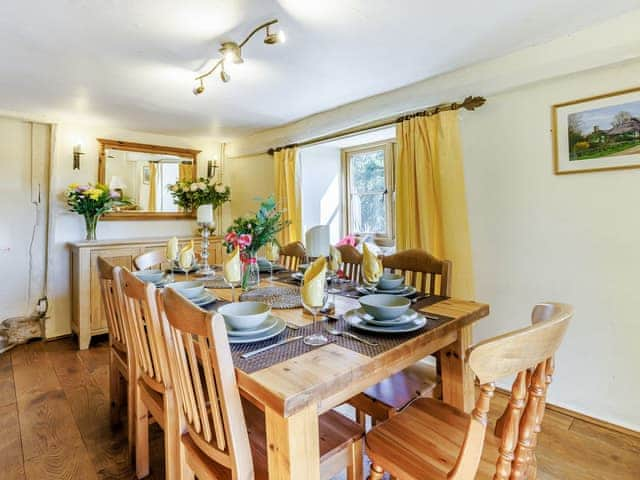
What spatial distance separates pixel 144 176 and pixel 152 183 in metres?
0.11

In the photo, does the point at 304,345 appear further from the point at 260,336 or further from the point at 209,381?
the point at 209,381

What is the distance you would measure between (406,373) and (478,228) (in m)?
1.22

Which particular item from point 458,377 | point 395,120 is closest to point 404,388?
point 458,377

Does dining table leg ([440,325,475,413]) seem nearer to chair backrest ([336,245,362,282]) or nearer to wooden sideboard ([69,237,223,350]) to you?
chair backrest ([336,245,362,282])

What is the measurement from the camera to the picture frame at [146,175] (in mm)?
3676

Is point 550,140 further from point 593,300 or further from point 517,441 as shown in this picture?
point 517,441

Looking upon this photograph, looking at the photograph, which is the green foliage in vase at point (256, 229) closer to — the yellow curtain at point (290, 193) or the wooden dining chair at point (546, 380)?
the wooden dining chair at point (546, 380)

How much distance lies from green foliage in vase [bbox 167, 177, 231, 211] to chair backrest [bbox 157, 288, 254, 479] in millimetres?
2985

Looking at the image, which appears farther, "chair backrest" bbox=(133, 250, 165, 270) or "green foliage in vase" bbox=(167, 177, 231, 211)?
"green foliage in vase" bbox=(167, 177, 231, 211)

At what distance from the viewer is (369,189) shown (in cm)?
357

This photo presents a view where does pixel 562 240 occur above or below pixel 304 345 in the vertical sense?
above

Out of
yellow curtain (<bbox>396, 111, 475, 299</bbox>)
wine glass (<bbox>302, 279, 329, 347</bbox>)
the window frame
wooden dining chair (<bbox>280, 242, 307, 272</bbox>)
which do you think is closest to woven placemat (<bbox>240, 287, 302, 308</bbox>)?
wine glass (<bbox>302, 279, 329, 347</bbox>)

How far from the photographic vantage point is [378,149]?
11.4 feet

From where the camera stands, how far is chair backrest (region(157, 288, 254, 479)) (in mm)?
837
